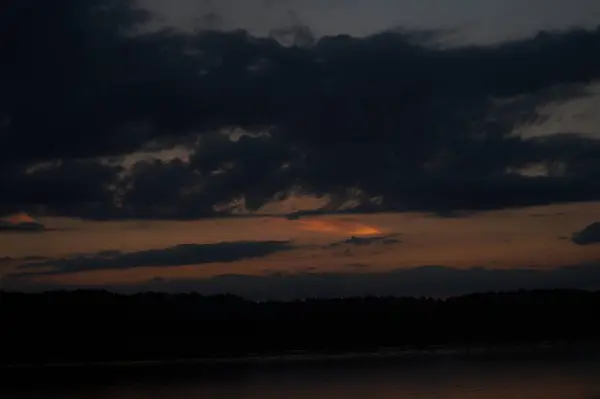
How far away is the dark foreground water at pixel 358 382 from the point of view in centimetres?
4406

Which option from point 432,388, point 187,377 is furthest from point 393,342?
point 432,388

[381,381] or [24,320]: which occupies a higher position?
[24,320]

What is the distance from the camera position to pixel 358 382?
5097 centimetres

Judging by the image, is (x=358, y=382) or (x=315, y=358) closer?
(x=358, y=382)

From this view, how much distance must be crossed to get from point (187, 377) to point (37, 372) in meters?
12.7

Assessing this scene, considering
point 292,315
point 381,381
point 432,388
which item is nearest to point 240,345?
point 292,315

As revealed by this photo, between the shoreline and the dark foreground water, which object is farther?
the shoreline

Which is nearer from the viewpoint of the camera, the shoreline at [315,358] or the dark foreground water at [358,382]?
the dark foreground water at [358,382]

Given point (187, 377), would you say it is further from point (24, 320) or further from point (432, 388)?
point (24, 320)

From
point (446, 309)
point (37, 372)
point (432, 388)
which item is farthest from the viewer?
point (446, 309)

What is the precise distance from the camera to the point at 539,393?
137 ft

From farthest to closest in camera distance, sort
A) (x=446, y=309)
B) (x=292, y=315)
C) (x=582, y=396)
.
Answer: (x=446, y=309) < (x=292, y=315) < (x=582, y=396)

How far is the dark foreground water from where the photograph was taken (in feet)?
145

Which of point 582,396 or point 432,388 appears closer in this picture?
point 582,396
